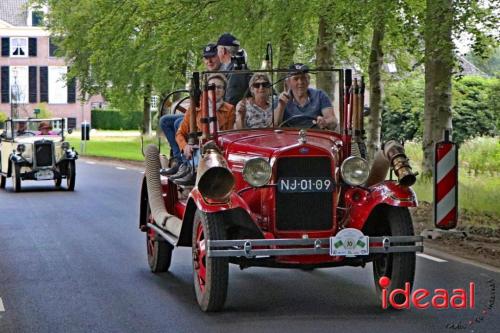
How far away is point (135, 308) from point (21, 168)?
1722 cm

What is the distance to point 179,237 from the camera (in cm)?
1058

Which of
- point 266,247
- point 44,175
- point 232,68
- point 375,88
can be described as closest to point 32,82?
point 375,88

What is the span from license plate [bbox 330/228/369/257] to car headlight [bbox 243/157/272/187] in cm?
76

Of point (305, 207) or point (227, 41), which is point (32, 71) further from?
point (305, 207)

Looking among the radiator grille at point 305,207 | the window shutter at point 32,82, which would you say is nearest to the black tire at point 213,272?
the radiator grille at point 305,207

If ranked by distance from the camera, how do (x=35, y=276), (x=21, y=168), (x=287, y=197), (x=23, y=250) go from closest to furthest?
(x=287, y=197) → (x=35, y=276) → (x=23, y=250) → (x=21, y=168)

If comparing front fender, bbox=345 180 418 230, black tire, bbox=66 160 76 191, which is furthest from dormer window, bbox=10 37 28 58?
front fender, bbox=345 180 418 230

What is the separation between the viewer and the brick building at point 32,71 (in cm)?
9119

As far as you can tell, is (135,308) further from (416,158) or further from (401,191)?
(416,158)

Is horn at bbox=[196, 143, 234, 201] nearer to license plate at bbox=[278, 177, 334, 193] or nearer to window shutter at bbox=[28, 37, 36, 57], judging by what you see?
license plate at bbox=[278, 177, 334, 193]

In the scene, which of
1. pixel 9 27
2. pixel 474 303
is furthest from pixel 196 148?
pixel 9 27

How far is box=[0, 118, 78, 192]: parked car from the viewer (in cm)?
2622

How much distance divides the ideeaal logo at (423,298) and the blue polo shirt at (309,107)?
163cm

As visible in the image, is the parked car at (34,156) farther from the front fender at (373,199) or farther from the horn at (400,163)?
the front fender at (373,199)
